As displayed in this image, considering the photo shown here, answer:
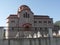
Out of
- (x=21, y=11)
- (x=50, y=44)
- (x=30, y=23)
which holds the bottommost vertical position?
(x=50, y=44)

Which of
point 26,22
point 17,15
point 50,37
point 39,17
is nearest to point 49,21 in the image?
point 39,17

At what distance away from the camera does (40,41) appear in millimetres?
10648

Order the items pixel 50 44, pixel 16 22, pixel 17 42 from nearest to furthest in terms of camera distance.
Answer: pixel 17 42
pixel 50 44
pixel 16 22

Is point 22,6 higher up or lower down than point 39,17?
higher up

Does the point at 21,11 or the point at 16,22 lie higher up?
the point at 21,11

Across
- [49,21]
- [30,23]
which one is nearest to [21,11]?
[30,23]

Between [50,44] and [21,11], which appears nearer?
[50,44]

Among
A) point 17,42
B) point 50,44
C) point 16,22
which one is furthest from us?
point 16,22

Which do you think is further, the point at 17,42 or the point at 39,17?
the point at 39,17

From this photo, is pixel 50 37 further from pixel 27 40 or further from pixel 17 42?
pixel 17 42

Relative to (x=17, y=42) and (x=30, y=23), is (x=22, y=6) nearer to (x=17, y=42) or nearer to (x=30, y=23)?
(x=30, y=23)

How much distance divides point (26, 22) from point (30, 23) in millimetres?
1034

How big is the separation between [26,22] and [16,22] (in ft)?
8.15

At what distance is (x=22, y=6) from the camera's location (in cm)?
3750
